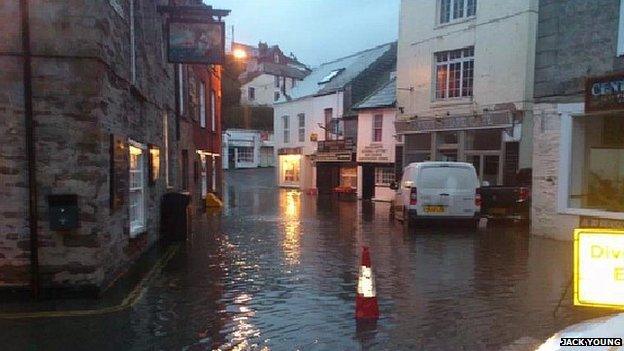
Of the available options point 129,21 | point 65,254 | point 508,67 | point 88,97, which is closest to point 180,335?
point 65,254

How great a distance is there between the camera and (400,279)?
848 centimetres

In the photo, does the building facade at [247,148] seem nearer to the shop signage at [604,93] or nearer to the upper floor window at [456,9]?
the upper floor window at [456,9]

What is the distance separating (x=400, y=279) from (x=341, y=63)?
3054cm

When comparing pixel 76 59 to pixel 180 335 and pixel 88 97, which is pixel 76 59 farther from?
pixel 180 335

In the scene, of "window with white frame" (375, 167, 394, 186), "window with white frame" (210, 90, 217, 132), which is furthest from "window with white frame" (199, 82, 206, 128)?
"window with white frame" (375, 167, 394, 186)

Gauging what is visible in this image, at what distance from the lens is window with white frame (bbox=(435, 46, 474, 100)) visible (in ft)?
69.6

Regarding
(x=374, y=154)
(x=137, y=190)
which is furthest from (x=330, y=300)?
(x=374, y=154)

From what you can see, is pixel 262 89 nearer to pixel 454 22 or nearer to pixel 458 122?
pixel 454 22

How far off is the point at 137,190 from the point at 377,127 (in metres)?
19.1

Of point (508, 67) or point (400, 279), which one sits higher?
point (508, 67)

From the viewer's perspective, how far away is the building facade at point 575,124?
472 inches

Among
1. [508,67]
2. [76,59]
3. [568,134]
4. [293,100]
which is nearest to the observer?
[76,59]

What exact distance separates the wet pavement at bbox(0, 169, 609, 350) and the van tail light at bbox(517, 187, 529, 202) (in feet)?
11.7

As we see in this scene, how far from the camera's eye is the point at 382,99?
90.3 ft
